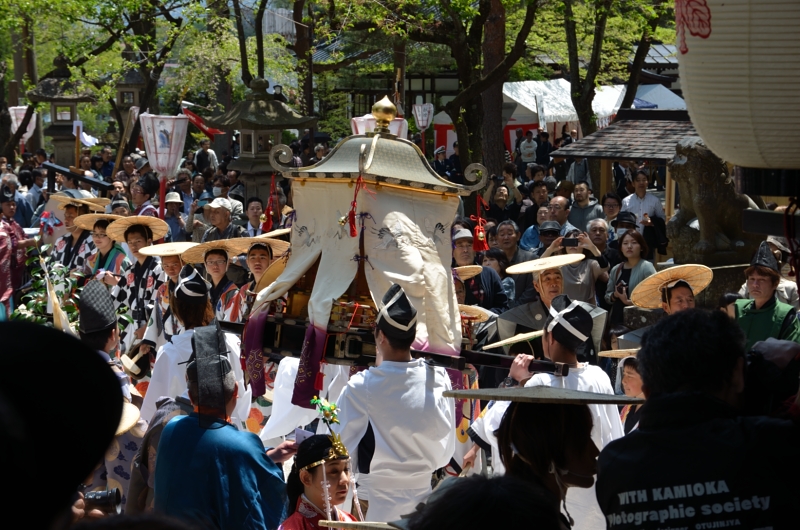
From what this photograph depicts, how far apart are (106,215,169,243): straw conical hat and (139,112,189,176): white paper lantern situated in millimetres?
2295

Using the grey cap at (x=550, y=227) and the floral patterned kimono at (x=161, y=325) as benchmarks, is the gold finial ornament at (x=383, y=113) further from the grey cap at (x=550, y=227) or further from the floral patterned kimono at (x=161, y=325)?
the grey cap at (x=550, y=227)

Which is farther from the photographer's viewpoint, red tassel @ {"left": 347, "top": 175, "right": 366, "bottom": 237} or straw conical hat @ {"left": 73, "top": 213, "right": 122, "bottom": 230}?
straw conical hat @ {"left": 73, "top": 213, "right": 122, "bottom": 230}

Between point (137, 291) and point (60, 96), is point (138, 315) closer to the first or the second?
point (137, 291)

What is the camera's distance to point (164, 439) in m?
3.48

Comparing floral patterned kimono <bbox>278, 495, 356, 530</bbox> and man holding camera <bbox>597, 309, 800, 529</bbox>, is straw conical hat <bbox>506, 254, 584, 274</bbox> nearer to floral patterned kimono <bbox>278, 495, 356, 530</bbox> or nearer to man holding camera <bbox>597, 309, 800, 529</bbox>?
floral patterned kimono <bbox>278, 495, 356, 530</bbox>

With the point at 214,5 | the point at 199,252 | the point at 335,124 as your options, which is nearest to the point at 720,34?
the point at 199,252

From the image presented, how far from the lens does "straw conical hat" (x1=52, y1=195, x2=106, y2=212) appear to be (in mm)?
10070

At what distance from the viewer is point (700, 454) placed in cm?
239

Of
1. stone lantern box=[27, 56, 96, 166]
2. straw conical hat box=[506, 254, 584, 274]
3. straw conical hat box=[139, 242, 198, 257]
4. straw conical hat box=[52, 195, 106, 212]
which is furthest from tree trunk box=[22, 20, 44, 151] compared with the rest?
straw conical hat box=[506, 254, 584, 274]

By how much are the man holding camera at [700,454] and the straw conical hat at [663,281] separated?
137 inches

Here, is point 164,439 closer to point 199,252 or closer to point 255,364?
point 255,364

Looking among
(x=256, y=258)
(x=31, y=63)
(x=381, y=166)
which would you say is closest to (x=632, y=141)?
(x=256, y=258)

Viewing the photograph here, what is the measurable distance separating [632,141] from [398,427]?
32.2 ft

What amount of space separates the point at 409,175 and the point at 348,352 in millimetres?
1065
